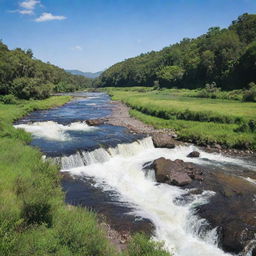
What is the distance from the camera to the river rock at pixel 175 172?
19406 millimetres

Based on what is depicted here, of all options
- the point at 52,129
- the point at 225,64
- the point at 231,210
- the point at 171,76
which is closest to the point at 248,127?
the point at 231,210

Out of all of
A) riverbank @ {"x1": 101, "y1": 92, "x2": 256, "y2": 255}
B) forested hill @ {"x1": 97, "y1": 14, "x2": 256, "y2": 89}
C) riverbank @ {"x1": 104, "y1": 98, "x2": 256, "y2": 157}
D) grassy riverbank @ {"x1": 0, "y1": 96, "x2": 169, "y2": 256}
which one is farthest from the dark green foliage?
forested hill @ {"x1": 97, "y1": 14, "x2": 256, "y2": 89}

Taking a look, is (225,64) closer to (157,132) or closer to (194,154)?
(157,132)

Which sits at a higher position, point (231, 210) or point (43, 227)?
point (43, 227)

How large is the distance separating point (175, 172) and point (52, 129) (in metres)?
20.2

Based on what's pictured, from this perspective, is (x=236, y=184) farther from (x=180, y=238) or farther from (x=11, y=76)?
(x=11, y=76)

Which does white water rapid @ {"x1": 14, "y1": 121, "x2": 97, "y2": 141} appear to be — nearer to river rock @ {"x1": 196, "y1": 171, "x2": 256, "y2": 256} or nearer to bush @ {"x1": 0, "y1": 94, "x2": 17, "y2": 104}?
river rock @ {"x1": 196, "y1": 171, "x2": 256, "y2": 256}

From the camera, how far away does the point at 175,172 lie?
20266mm

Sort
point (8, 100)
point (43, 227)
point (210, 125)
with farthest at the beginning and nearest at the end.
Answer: point (8, 100), point (210, 125), point (43, 227)

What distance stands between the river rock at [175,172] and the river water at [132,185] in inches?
21.5

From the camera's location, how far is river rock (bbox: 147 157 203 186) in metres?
19.4

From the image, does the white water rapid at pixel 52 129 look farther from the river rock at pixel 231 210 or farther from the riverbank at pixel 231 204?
the river rock at pixel 231 210

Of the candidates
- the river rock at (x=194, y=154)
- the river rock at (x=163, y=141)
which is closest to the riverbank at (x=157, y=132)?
the river rock at (x=163, y=141)

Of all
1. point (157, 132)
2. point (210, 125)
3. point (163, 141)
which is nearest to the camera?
point (163, 141)
